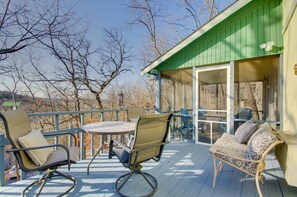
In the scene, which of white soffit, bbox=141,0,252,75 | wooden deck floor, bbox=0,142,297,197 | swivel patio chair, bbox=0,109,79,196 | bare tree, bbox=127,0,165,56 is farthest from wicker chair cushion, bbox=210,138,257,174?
bare tree, bbox=127,0,165,56

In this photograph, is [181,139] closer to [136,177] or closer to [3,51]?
[136,177]

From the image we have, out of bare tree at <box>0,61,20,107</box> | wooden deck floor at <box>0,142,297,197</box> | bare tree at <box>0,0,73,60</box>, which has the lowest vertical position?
wooden deck floor at <box>0,142,297,197</box>

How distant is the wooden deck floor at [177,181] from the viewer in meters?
2.39

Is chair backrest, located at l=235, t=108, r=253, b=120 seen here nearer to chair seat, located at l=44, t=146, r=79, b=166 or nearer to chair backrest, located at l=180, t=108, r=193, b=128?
chair backrest, located at l=180, t=108, r=193, b=128

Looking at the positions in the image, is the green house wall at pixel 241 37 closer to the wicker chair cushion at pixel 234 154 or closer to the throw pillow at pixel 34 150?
the wicker chair cushion at pixel 234 154

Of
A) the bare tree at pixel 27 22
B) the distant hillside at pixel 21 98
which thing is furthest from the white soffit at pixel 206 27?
the distant hillside at pixel 21 98

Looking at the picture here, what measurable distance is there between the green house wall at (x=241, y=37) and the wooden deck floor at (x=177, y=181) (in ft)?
8.20

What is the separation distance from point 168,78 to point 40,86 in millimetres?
7897

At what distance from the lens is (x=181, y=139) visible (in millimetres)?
5418

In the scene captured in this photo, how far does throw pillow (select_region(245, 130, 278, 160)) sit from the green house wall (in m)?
2.55

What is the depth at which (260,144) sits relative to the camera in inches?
83.7

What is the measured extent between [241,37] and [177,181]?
363cm

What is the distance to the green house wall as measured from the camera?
384 cm

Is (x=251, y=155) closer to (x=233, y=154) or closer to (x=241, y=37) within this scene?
(x=233, y=154)
